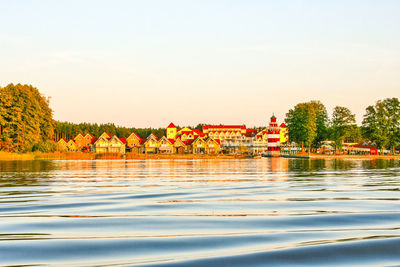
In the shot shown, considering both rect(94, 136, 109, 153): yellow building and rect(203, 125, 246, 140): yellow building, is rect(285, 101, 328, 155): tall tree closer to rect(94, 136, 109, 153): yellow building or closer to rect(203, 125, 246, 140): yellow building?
rect(203, 125, 246, 140): yellow building

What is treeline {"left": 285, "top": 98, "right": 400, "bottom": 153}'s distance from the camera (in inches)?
4011

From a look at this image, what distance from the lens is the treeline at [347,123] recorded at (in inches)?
4011

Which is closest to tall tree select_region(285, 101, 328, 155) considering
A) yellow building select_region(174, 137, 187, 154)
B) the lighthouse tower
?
the lighthouse tower

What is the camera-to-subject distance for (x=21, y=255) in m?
5.99

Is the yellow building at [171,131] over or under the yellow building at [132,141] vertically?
over

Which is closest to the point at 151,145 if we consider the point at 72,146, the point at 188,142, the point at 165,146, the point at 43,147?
the point at 165,146

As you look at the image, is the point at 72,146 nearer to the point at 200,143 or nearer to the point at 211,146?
the point at 200,143

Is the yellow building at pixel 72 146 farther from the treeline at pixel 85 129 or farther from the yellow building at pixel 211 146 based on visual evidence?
the yellow building at pixel 211 146

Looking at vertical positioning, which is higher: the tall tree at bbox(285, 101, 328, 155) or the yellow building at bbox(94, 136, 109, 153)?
the tall tree at bbox(285, 101, 328, 155)

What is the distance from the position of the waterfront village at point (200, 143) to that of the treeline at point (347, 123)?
529 inches

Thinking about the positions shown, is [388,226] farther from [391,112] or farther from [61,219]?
[391,112]

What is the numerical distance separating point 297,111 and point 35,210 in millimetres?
97465

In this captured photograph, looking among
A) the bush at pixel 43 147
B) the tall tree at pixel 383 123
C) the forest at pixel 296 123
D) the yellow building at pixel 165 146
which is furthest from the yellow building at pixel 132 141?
the tall tree at pixel 383 123

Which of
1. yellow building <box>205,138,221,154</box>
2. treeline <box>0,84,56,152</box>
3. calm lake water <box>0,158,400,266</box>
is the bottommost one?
calm lake water <box>0,158,400,266</box>
